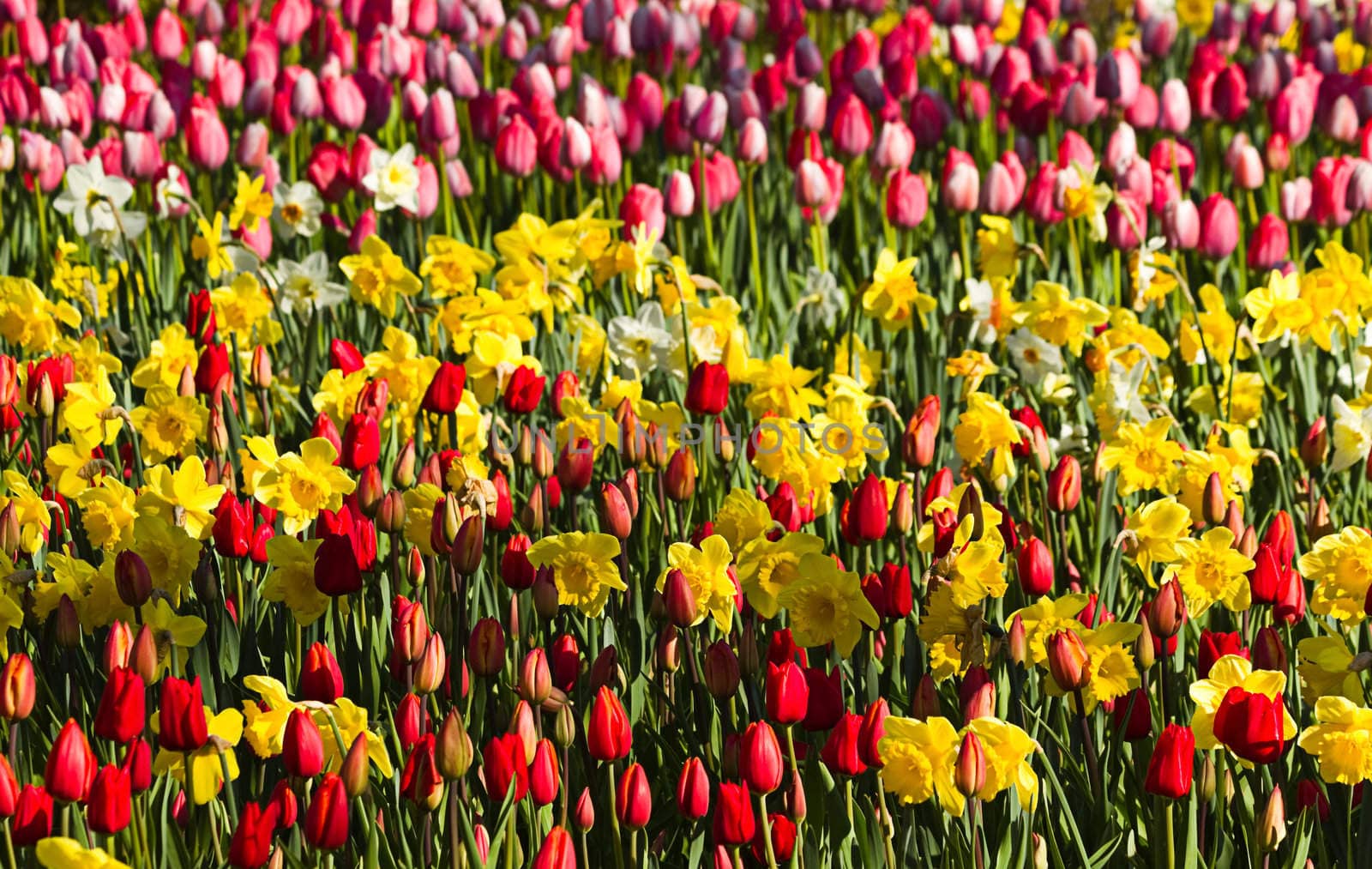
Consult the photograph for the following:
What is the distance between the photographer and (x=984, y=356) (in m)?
3.01

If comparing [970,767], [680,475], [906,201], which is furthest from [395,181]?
[970,767]

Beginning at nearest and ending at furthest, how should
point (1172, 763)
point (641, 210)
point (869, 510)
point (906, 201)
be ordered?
point (1172, 763) → point (869, 510) → point (641, 210) → point (906, 201)

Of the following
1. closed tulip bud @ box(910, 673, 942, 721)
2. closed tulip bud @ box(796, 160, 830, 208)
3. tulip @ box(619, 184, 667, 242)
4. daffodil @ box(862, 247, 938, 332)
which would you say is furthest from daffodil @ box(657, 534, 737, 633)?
closed tulip bud @ box(796, 160, 830, 208)

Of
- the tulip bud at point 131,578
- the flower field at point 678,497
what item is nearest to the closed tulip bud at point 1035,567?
the flower field at point 678,497

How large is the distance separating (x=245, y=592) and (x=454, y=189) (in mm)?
2230

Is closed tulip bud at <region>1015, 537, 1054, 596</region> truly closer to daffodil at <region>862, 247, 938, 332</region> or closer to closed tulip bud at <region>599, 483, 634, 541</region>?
closed tulip bud at <region>599, 483, 634, 541</region>

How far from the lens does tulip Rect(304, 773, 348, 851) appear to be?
161 centimetres

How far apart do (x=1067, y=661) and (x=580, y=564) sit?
609mm

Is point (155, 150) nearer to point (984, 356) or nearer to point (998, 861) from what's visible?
point (984, 356)

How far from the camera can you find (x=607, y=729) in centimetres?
170

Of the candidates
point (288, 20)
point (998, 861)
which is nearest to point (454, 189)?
point (288, 20)

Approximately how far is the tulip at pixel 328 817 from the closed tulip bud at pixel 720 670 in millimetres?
453

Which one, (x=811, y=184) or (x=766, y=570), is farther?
(x=811, y=184)

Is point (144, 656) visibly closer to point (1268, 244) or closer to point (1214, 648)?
point (1214, 648)
